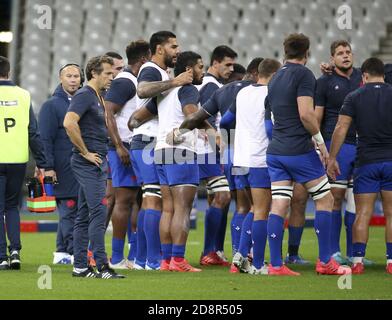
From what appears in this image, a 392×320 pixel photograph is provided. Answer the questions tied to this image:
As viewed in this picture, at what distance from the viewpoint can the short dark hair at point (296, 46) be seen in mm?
10789

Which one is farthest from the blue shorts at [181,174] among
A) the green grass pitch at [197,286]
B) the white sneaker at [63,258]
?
the white sneaker at [63,258]

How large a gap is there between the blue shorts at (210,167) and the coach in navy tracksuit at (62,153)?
150 centimetres

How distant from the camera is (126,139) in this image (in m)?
12.6

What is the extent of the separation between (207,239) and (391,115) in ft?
9.03

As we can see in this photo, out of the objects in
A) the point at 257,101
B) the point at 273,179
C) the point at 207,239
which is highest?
the point at 257,101

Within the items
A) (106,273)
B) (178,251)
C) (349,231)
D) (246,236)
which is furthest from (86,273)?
(349,231)

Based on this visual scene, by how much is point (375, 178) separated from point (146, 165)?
7.94 feet

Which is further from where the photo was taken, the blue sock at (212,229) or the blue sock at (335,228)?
the blue sock at (212,229)

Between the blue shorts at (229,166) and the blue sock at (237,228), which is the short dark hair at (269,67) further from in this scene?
A: the blue sock at (237,228)

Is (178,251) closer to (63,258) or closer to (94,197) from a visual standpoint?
(94,197)

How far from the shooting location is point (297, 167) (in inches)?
424

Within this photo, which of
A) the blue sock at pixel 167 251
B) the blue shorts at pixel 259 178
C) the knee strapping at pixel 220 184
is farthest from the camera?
the knee strapping at pixel 220 184
